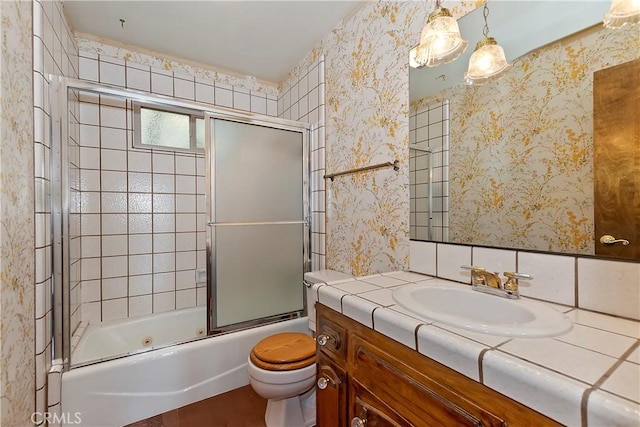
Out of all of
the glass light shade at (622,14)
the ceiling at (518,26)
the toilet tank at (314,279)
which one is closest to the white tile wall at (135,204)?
the toilet tank at (314,279)

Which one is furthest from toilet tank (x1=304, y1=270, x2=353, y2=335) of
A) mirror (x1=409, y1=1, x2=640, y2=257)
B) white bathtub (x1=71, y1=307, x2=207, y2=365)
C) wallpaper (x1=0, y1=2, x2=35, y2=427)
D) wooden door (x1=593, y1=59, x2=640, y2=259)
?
wallpaper (x1=0, y1=2, x2=35, y2=427)

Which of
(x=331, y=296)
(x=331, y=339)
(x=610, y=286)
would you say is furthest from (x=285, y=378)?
(x=610, y=286)

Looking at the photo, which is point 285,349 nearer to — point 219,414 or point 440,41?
point 219,414

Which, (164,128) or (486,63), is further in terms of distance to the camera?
(164,128)

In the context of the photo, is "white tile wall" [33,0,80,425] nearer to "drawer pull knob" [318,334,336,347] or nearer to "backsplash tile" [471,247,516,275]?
"drawer pull knob" [318,334,336,347]

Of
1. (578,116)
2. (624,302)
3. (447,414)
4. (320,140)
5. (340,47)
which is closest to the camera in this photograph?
(447,414)

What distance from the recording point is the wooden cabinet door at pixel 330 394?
0.87 m

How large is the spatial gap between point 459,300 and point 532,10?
104cm

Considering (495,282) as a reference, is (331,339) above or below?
below

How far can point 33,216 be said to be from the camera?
1152 mm

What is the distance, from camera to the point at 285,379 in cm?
130

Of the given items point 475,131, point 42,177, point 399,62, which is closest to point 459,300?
point 475,131

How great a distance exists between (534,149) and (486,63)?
15.4 inches

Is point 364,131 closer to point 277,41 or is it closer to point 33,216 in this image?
point 277,41
